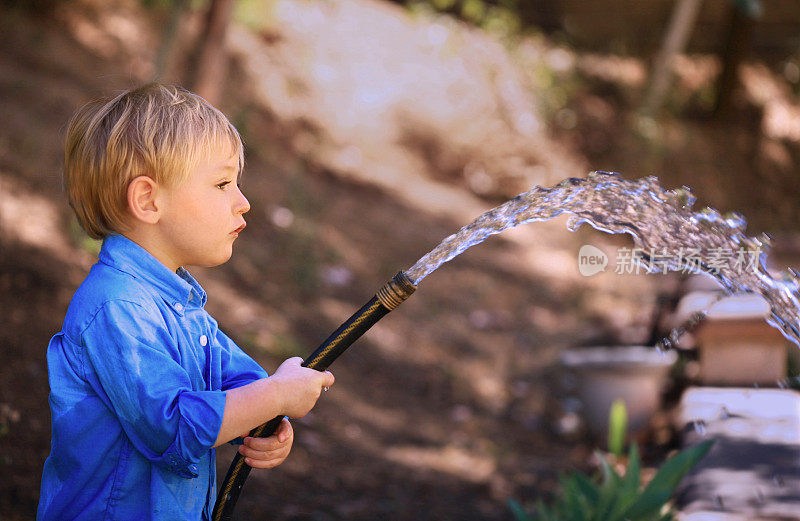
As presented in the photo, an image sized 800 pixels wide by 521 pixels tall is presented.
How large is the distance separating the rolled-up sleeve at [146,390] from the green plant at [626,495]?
1473mm

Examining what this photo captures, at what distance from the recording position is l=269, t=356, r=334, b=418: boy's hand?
1.40 m

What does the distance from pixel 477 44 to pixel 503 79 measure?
2.39 ft

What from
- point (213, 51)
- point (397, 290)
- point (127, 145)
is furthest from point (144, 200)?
point (213, 51)

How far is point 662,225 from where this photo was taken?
88.0 inches

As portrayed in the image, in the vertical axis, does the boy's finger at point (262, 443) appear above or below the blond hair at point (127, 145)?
below

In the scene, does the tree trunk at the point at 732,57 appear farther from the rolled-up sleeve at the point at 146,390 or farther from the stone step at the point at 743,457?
the rolled-up sleeve at the point at 146,390

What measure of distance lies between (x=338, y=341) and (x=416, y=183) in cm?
714

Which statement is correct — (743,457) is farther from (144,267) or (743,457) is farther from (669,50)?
(669,50)

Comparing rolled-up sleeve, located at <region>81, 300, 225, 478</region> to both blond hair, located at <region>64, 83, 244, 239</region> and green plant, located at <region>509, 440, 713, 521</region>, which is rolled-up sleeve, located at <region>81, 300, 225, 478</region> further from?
green plant, located at <region>509, 440, 713, 521</region>

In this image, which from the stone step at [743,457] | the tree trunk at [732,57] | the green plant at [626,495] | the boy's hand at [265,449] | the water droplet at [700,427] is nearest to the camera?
the boy's hand at [265,449]

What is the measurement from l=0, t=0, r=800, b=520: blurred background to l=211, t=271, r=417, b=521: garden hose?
4.37 feet

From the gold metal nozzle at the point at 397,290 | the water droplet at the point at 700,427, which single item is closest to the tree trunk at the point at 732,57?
the water droplet at the point at 700,427

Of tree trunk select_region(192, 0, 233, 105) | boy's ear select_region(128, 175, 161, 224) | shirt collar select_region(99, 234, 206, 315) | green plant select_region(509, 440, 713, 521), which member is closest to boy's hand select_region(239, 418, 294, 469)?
shirt collar select_region(99, 234, 206, 315)

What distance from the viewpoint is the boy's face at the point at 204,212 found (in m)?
1.46
